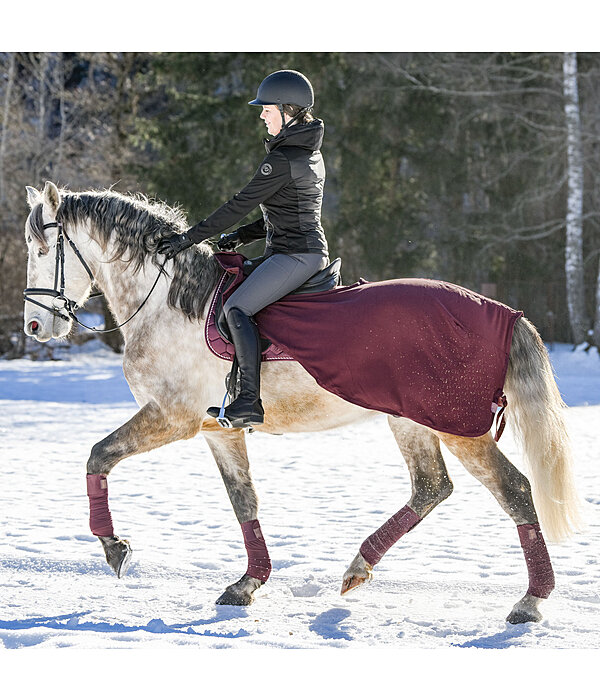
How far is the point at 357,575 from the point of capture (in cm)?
479

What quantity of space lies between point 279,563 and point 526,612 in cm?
175

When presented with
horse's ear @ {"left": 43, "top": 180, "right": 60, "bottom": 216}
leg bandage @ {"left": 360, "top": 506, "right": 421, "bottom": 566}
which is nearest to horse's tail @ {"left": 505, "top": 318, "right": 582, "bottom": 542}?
leg bandage @ {"left": 360, "top": 506, "right": 421, "bottom": 566}

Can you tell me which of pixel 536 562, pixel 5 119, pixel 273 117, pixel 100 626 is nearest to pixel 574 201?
pixel 5 119

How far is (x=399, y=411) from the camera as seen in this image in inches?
174

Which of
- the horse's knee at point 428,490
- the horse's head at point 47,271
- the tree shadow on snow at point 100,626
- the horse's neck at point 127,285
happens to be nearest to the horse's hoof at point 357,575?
the horse's knee at point 428,490

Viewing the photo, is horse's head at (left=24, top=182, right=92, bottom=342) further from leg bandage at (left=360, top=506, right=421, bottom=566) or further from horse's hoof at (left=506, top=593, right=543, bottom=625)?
horse's hoof at (left=506, top=593, right=543, bottom=625)

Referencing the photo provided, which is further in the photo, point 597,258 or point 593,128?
point 597,258

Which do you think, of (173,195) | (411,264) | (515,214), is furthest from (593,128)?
(173,195)

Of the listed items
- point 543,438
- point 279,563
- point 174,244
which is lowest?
point 279,563

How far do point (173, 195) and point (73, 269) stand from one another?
15176 mm

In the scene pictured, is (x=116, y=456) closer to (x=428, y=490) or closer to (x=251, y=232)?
(x=251, y=232)

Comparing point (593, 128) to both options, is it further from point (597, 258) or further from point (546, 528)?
point (546, 528)

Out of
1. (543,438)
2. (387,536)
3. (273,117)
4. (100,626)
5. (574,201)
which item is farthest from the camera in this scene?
(574,201)

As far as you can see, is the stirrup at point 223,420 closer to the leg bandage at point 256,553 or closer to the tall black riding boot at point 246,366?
the tall black riding boot at point 246,366
